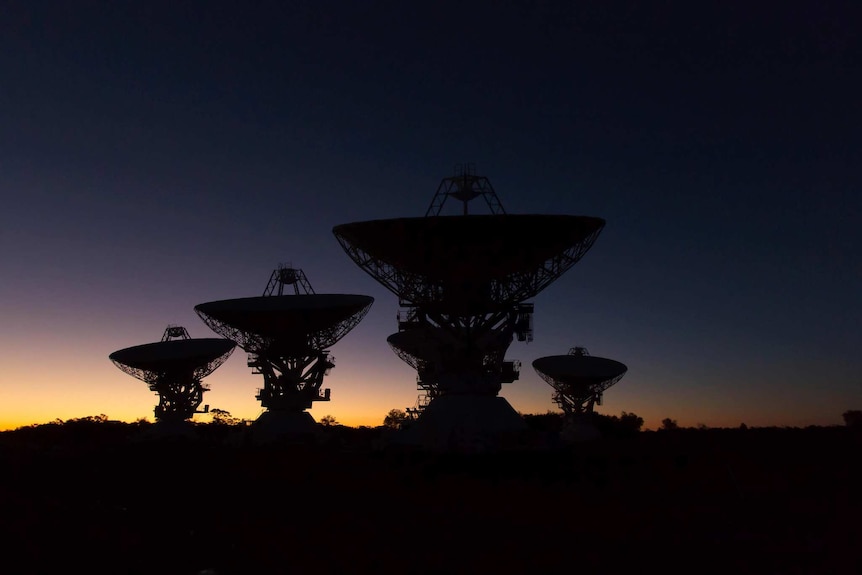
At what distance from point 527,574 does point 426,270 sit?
24.5 meters

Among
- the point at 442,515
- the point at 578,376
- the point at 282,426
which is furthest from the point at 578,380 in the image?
the point at 442,515

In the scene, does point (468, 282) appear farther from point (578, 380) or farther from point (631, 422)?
point (631, 422)

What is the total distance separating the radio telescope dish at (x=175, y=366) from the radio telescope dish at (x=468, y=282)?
30615 millimetres

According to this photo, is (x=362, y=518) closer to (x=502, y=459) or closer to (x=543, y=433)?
(x=502, y=459)

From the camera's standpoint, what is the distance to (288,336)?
6194 cm

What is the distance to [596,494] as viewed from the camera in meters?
33.8

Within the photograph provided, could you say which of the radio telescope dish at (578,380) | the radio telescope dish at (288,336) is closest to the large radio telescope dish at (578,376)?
the radio telescope dish at (578,380)

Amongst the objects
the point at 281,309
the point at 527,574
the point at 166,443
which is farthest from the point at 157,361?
the point at 527,574

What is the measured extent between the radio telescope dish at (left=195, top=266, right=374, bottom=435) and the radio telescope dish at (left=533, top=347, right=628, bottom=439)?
2362 cm

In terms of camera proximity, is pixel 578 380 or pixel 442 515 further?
pixel 578 380

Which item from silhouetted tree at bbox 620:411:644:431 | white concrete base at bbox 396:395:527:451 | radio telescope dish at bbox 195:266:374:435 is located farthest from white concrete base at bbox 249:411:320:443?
silhouetted tree at bbox 620:411:644:431

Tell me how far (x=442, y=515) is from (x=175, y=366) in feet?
153

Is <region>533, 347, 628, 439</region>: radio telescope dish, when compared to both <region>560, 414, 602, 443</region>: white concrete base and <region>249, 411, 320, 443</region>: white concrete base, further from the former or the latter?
<region>249, 411, 320, 443</region>: white concrete base

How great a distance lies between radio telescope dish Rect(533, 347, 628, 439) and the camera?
77.8 meters
